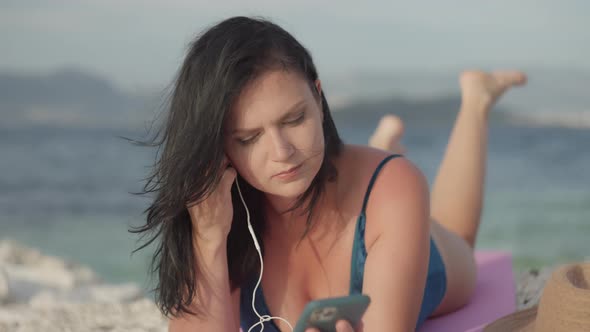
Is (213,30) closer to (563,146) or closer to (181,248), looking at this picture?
(181,248)

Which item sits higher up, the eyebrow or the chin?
the eyebrow

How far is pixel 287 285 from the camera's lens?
301 centimetres

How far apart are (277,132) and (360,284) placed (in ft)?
2.51

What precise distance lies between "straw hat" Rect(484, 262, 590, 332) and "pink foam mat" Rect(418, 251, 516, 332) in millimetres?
673

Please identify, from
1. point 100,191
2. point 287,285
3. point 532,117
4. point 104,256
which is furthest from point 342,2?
point 287,285

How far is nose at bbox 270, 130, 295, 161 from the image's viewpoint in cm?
237

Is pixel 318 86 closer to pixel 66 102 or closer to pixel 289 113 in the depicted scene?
pixel 289 113

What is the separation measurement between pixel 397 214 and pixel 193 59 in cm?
89

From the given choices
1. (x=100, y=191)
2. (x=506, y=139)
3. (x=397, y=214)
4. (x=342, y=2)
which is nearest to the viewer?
(x=397, y=214)

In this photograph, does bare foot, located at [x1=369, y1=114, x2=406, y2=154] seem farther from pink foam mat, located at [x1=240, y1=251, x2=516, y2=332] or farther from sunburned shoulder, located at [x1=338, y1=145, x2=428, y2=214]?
sunburned shoulder, located at [x1=338, y1=145, x2=428, y2=214]

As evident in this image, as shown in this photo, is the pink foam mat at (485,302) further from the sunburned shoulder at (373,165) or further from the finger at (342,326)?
the finger at (342,326)

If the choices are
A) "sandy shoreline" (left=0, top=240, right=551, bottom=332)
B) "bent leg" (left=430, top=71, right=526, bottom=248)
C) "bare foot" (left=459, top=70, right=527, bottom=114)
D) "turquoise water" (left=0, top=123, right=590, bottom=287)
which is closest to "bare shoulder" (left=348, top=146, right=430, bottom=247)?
"sandy shoreline" (left=0, top=240, right=551, bottom=332)

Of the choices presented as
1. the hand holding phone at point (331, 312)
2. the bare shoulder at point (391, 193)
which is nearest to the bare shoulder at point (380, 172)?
the bare shoulder at point (391, 193)

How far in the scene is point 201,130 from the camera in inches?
95.0
